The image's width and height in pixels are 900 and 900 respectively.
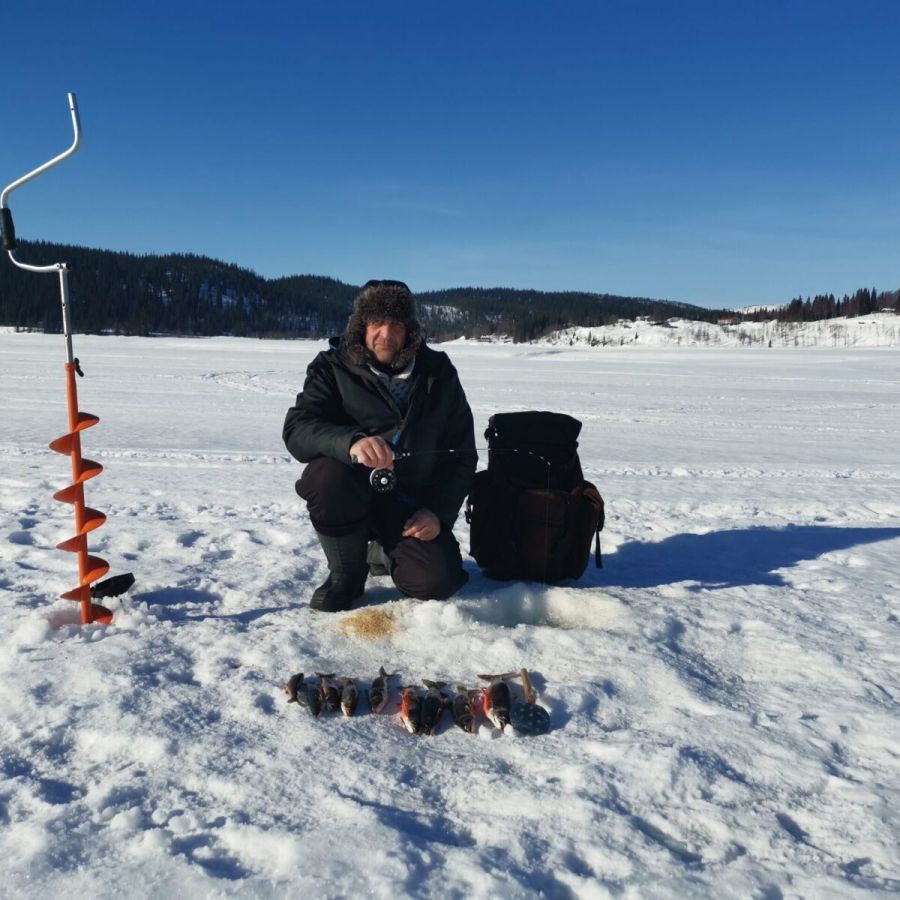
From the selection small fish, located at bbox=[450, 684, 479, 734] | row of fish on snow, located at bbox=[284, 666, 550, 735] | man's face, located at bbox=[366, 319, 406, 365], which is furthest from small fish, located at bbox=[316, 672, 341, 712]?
man's face, located at bbox=[366, 319, 406, 365]

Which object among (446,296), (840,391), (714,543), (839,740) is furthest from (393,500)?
(446,296)

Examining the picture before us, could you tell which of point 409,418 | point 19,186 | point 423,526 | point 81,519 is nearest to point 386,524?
point 423,526

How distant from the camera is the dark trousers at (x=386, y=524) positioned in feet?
10.4

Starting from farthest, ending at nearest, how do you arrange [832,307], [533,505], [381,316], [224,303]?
1. [224,303]
2. [832,307]
3. [533,505]
4. [381,316]

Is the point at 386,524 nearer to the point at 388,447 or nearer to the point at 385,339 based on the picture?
the point at 388,447

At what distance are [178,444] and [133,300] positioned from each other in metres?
115

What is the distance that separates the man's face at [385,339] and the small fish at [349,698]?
1.50m

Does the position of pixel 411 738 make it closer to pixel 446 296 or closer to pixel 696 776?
pixel 696 776

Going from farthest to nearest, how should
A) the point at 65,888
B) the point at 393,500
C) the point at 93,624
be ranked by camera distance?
the point at 393,500, the point at 93,624, the point at 65,888

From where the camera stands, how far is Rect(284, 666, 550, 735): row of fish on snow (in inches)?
93.2

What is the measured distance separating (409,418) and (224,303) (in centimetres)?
13949

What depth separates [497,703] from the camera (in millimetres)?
2410

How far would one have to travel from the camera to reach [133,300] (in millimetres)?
111500

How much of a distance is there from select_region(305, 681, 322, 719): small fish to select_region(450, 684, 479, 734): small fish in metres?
0.46
